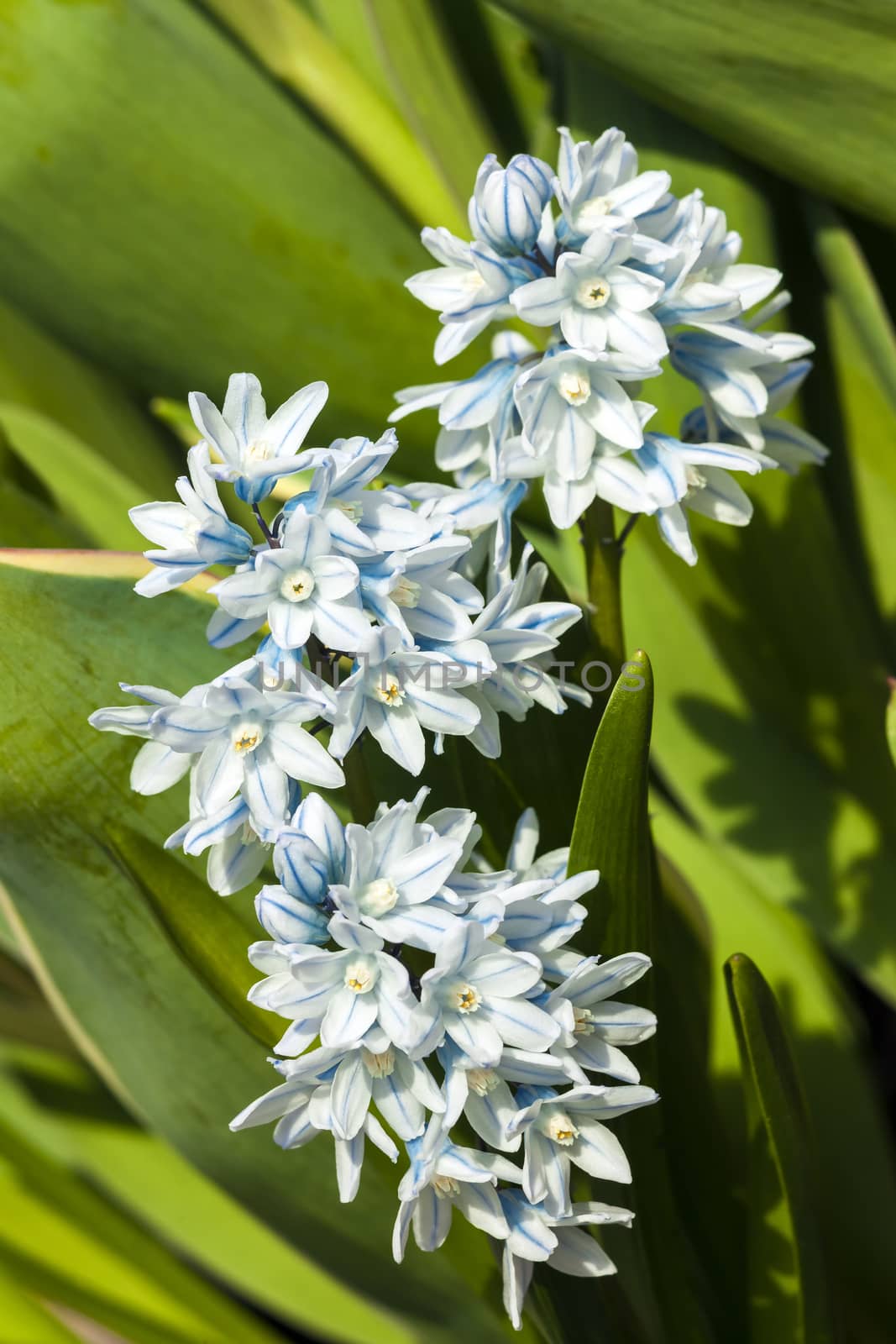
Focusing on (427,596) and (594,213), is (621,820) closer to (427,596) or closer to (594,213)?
(427,596)

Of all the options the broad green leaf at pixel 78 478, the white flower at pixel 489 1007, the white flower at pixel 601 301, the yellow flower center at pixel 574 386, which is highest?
the broad green leaf at pixel 78 478

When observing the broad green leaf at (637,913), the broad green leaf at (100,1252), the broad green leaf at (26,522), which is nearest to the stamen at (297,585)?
the broad green leaf at (637,913)

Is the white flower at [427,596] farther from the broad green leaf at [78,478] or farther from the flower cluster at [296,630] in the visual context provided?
the broad green leaf at [78,478]

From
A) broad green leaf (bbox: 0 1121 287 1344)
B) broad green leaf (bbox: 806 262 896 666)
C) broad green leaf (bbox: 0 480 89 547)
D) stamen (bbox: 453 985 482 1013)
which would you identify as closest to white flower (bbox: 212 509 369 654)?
stamen (bbox: 453 985 482 1013)

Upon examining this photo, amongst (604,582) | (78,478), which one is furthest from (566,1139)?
(78,478)

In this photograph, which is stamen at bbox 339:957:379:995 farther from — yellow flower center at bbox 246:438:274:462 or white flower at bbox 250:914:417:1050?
yellow flower center at bbox 246:438:274:462

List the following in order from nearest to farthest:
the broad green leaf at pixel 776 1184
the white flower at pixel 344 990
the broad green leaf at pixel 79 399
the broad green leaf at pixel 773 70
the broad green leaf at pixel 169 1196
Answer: the white flower at pixel 344 990 → the broad green leaf at pixel 776 1184 → the broad green leaf at pixel 773 70 → the broad green leaf at pixel 169 1196 → the broad green leaf at pixel 79 399
